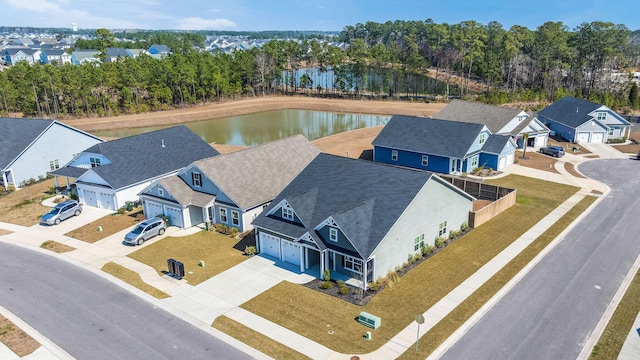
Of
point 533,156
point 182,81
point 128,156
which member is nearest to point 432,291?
point 128,156

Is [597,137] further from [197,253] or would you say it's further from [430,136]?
[197,253]

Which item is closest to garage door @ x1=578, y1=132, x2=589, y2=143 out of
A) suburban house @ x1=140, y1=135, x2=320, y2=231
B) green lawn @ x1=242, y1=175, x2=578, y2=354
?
green lawn @ x1=242, y1=175, x2=578, y2=354

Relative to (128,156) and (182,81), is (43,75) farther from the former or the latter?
(128,156)

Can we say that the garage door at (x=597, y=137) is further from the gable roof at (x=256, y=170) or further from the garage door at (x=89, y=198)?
the garage door at (x=89, y=198)

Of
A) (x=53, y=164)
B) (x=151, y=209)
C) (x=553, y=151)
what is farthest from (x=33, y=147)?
(x=553, y=151)

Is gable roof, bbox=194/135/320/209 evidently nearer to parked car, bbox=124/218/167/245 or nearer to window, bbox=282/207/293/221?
window, bbox=282/207/293/221

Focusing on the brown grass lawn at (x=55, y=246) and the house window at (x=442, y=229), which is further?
the brown grass lawn at (x=55, y=246)

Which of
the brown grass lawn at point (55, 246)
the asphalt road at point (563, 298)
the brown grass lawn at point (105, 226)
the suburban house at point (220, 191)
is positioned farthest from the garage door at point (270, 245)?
the brown grass lawn at point (55, 246)
